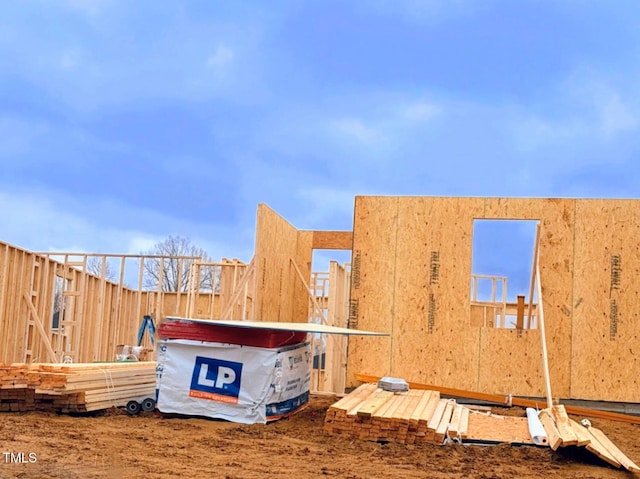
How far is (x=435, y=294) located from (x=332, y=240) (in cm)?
301

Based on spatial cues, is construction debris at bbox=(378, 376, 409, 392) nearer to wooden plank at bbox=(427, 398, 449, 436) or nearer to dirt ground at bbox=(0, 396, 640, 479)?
wooden plank at bbox=(427, 398, 449, 436)

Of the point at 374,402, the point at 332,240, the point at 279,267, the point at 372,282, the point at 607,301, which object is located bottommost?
the point at 374,402

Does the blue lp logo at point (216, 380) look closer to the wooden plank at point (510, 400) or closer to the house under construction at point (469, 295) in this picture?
the house under construction at point (469, 295)

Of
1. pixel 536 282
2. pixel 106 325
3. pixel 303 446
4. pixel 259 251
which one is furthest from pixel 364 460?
pixel 106 325

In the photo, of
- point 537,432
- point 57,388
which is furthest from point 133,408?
point 537,432

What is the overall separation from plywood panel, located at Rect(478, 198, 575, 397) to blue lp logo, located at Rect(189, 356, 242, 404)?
4.94 meters

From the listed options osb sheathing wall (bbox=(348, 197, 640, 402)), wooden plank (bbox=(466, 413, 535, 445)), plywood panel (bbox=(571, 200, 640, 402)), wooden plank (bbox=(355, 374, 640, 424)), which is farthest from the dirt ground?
osb sheathing wall (bbox=(348, 197, 640, 402))

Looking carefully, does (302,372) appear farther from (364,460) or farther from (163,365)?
(364,460)

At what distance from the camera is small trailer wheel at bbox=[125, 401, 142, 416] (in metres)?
9.70

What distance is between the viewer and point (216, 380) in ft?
30.9

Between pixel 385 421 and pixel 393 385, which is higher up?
pixel 393 385

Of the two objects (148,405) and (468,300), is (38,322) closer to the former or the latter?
(148,405)

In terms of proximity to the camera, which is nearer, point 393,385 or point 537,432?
point 537,432

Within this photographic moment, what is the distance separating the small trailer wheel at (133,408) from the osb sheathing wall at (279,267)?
278 centimetres
